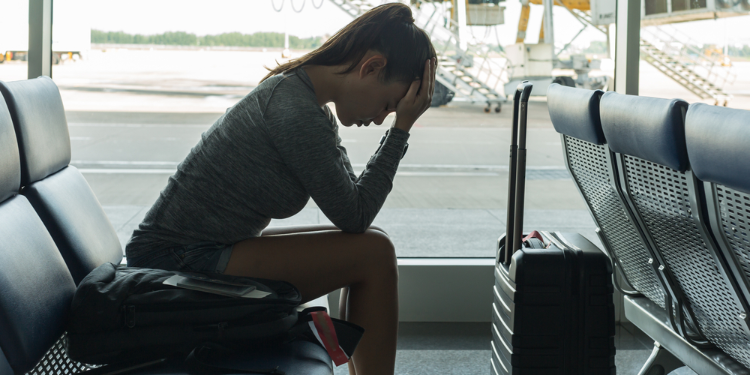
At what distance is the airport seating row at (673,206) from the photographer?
0.96 meters

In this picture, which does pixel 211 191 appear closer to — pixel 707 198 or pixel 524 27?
pixel 707 198

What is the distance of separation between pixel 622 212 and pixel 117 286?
1.15m

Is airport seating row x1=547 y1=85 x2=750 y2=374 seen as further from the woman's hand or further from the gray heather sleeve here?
the gray heather sleeve

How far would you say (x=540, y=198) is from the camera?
11.6ft

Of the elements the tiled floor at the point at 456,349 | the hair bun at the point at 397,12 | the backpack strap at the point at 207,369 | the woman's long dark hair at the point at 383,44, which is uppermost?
the hair bun at the point at 397,12

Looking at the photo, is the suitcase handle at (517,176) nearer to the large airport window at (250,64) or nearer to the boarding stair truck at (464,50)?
the large airport window at (250,64)

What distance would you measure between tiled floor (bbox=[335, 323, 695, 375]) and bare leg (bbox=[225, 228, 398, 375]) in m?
0.77

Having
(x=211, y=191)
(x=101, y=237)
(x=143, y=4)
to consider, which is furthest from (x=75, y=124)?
(x=211, y=191)

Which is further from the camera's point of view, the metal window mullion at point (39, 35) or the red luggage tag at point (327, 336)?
the metal window mullion at point (39, 35)

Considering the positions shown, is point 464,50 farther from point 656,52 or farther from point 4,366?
point 4,366

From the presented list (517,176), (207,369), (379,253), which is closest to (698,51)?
(517,176)

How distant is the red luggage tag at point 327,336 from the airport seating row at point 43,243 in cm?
2

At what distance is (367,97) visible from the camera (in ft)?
4.72

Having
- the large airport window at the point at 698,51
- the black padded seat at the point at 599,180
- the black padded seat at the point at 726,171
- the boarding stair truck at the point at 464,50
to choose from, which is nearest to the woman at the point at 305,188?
the black padded seat at the point at 599,180
